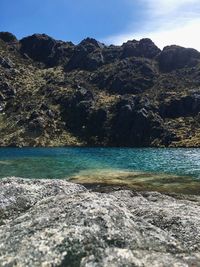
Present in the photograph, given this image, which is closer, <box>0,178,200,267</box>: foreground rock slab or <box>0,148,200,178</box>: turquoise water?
<box>0,178,200,267</box>: foreground rock slab

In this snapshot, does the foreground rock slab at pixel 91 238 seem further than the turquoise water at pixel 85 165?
No

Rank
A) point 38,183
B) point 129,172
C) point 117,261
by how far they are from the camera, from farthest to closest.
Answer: point 129,172 < point 38,183 < point 117,261

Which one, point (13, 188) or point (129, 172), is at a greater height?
point (13, 188)

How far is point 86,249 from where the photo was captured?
13.1 metres

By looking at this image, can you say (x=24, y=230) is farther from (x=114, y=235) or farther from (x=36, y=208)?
(x=114, y=235)

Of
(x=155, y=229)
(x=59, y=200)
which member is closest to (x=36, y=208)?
(x=59, y=200)

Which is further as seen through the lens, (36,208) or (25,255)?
(36,208)

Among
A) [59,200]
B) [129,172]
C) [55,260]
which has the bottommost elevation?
[129,172]

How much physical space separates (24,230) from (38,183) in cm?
775

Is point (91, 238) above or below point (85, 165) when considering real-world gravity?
above

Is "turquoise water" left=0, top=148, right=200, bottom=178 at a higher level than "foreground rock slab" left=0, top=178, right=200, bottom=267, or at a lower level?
lower

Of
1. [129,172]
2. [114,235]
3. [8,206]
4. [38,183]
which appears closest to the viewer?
[114,235]

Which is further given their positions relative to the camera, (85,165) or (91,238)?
(85,165)

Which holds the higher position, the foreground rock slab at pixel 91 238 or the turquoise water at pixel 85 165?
the foreground rock slab at pixel 91 238
